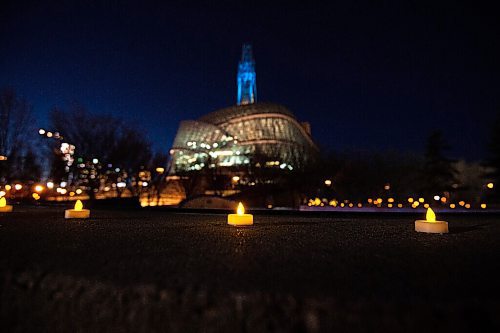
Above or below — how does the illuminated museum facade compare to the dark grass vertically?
above

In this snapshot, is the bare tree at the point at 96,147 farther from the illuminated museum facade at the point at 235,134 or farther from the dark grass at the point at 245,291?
the dark grass at the point at 245,291

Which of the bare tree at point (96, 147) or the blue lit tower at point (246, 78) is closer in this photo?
the bare tree at point (96, 147)

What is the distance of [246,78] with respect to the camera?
88.2 m

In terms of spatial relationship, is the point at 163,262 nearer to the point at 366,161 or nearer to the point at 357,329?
the point at 357,329

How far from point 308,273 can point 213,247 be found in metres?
1.05

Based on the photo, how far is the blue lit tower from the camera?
290ft

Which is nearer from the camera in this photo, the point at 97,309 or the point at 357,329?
the point at 357,329

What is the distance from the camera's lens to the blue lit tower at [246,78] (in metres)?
88.2

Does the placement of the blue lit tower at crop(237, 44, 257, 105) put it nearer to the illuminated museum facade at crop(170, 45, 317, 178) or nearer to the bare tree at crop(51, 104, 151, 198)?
the illuminated museum facade at crop(170, 45, 317, 178)

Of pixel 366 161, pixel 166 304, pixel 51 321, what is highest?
pixel 366 161

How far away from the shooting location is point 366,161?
34281 mm

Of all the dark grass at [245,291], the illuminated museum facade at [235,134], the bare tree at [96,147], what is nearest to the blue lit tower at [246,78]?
the illuminated museum facade at [235,134]

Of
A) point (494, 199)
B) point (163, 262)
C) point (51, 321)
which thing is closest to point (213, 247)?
point (163, 262)

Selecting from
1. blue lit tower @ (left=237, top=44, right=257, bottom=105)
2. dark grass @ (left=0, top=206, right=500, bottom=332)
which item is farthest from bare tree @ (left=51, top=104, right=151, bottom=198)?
blue lit tower @ (left=237, top=44, right=257, bottom=105)
